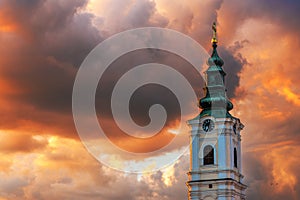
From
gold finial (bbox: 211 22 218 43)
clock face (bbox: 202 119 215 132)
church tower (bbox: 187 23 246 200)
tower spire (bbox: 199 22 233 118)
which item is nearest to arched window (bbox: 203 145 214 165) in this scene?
church tower (bbox: 187 23 246 200)

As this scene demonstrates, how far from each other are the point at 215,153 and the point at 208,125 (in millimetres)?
3838

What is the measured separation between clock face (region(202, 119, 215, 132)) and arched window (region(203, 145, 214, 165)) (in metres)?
2.27

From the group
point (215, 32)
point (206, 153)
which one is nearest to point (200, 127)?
point (206, 153)

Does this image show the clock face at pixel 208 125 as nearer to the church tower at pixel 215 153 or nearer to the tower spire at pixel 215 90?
the church tower at pixel 215 153

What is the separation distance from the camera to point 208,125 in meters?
123

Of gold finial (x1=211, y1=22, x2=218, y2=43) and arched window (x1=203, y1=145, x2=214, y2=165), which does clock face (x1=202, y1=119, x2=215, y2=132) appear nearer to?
arched window (x1=203, y1=145, x2=214, y2=165)

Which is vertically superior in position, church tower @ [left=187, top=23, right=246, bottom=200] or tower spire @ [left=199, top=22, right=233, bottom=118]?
tower spire @ [left=199, top=22, right=233, bottom=118]

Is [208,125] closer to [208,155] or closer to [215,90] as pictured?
[208,155]

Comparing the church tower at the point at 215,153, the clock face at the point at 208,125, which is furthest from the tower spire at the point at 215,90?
the clock face at the point at 208,125

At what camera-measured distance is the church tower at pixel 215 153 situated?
12069 centimetres

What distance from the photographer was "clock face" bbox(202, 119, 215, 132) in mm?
123125

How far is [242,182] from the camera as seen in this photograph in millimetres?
125312

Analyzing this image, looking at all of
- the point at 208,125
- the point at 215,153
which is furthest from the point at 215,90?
the point at 215,153

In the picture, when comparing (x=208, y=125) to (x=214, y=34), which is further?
(x=214, y=34)
